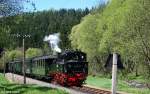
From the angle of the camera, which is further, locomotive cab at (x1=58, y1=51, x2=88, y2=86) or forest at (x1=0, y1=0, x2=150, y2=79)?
forest at (x1=0, y1=0, x2=150, y2=79)

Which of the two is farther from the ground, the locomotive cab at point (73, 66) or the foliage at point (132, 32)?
the foliage at point (132, 32)

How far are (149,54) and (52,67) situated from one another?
11301 millimetres

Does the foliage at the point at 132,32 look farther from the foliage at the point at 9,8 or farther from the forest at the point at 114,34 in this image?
the foliage at the point at 9,8

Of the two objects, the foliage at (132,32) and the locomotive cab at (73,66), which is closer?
the locomotive cab at (73,66)

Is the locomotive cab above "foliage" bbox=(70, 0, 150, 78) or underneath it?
underneath

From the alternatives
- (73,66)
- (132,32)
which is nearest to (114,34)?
(132,32)

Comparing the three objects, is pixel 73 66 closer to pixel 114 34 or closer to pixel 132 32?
pixel 132 32

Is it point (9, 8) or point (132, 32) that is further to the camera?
point (132, 32)

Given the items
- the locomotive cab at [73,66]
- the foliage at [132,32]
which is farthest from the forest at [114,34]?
the locomotive cab at [73,66]

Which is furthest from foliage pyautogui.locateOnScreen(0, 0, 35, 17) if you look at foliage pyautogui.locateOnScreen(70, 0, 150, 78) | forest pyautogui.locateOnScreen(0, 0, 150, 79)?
foliage pyautogui.locateOnScreen(70, 0, 150, 78)

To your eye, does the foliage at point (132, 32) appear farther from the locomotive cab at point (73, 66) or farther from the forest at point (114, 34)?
the locomotive cab at point (73, 66)

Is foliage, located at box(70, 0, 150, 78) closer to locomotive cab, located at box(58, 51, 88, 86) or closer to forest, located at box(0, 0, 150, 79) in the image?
forest, located at box(0, 0, 150, 79)

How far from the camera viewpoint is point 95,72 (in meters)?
92.8

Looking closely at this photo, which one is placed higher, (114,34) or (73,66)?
(114,34)
